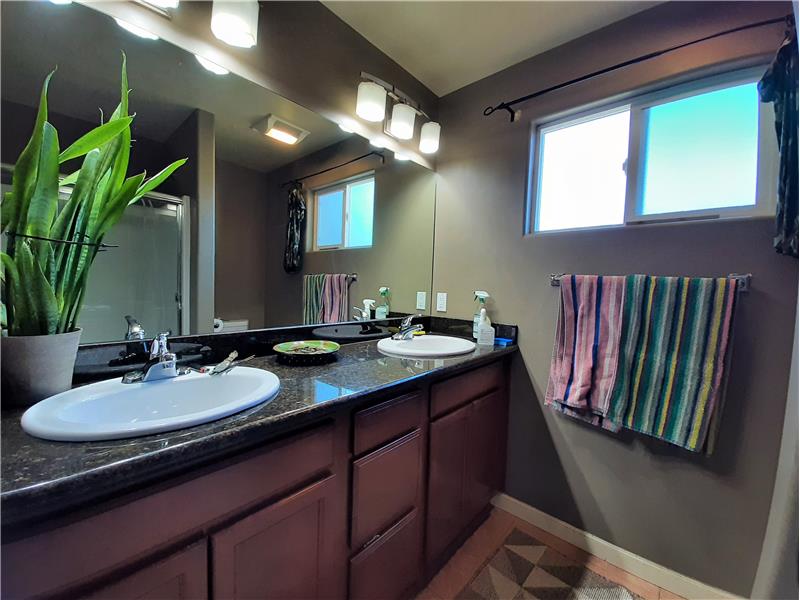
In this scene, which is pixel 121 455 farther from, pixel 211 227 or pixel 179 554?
pixel 211 227

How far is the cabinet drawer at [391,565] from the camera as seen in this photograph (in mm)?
965

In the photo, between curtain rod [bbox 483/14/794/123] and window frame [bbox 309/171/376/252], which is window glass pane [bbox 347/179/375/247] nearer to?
window frame [bbox 309/171/376/252]

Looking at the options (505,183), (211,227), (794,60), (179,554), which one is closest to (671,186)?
(794,60)

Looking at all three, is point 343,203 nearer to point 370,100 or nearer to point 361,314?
point 370,100

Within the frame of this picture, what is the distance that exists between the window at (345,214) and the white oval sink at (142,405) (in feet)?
2.75

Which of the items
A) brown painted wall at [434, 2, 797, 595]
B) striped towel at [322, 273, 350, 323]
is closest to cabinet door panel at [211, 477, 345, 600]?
striped towel at [322, 273, 350, 323]

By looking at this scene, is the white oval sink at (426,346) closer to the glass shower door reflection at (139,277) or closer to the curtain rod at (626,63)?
the glass shower door reflection at (139,277)

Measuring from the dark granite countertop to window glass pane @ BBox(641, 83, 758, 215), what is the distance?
1.53m

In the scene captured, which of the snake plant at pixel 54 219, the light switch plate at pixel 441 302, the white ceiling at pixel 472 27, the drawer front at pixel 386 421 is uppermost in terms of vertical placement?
the white ceiling at pixel 472 27

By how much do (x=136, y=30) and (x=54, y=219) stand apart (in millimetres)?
651

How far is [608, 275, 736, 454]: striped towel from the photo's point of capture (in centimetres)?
117

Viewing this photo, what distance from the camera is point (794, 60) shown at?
990mm

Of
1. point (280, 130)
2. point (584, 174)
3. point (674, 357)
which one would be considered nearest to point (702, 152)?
point (584, 174)

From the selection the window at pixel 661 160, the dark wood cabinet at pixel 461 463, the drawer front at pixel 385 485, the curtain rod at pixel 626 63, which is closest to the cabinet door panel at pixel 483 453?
the dark wood cabinet at pixel 461 463
